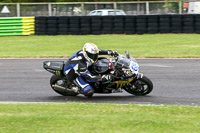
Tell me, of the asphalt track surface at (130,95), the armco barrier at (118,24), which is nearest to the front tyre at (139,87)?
the asphalt track surface at (130,95)

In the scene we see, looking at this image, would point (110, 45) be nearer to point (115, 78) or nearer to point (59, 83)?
point (59, 83)

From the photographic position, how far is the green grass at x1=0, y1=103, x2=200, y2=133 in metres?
5.19

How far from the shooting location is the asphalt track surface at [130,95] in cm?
820

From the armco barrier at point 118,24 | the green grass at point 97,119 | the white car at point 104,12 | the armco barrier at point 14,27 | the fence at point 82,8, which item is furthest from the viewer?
the white car at point 104,12

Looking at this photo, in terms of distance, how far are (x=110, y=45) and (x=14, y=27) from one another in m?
7.11

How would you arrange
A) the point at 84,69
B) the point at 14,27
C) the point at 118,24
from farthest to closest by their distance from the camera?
the point at 14,27 < the point at 118,24 < the point at 84,69

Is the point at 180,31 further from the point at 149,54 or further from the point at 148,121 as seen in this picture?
the point at 148,121

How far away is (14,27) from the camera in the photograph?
2206 cm

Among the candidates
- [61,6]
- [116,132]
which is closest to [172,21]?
[61,6]

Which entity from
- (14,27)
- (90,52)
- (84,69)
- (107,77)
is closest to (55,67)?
(84,69)

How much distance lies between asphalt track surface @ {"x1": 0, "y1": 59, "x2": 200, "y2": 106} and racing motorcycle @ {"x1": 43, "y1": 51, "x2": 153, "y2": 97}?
21 cm

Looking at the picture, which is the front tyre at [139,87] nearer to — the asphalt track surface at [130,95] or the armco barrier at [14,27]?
the asphalt track surface at [130,95]

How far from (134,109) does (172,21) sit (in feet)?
45.8

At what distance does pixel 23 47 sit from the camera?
1791 centimetres
